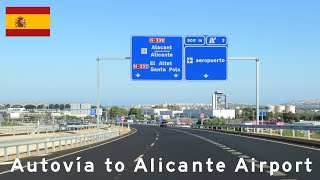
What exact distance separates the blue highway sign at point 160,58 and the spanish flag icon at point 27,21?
22.0 metres

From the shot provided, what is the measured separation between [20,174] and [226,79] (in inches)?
1123

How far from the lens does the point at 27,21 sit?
20.5m

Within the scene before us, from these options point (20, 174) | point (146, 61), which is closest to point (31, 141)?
point (20, 174)

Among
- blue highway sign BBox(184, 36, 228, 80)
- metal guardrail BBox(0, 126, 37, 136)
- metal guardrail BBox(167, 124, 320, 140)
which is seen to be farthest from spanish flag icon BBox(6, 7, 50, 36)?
metal guardrail BBox(0, 126, 37, 136)

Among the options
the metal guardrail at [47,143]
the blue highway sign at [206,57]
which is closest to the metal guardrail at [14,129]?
the metal guardrail at [47,143]

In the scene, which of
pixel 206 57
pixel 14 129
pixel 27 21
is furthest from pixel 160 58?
pixel 14 129

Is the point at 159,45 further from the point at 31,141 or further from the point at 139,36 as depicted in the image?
the point at 31,141

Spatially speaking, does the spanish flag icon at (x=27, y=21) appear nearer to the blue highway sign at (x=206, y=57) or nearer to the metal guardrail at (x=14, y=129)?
the blue highway sign at (x=206, y=57)

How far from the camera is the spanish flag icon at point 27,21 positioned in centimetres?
2024

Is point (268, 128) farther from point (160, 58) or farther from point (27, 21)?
point (27, 21)

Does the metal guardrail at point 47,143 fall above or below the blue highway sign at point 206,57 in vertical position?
below

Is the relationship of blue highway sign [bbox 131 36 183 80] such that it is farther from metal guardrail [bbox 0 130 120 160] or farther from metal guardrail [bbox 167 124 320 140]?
metal guardrail [bbox 167 124 320 140]

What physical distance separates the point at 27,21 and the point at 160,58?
890 inches

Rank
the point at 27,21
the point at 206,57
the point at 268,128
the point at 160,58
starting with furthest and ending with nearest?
1. the point at 268,128
2. the point at 160,58
3. the point at 206,57
4. the point at 27,21
